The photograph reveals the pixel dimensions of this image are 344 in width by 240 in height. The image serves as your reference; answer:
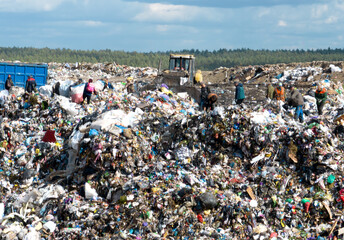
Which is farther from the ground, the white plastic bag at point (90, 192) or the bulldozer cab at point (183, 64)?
the bulldozer cab at point (183, 64)

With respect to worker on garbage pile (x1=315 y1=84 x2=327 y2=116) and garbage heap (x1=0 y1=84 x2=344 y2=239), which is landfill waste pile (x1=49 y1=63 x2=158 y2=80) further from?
garbage heap (x1=0 y1=84 x2=344 y2=239)

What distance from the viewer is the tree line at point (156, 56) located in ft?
245

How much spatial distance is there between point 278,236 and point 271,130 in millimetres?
2499

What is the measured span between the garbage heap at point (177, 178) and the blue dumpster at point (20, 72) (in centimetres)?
514

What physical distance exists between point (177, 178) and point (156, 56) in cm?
7223

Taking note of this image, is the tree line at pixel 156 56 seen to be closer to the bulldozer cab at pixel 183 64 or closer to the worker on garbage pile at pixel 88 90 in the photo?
the bulldozer cab at pixel 183 64

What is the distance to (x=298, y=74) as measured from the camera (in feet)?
80.1

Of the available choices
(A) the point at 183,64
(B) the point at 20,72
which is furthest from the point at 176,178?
(B) the point at 20,72

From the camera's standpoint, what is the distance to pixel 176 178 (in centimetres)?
877

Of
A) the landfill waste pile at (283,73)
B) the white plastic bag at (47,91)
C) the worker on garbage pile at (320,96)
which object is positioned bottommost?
the white plastic bag at (47,91)

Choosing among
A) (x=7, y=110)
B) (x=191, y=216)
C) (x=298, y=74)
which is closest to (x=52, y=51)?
(x=298, y=74)

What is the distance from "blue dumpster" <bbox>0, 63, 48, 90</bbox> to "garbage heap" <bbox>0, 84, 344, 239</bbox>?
5.14m

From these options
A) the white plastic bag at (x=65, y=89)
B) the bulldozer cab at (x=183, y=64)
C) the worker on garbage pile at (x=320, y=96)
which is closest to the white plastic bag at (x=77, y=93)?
the white plastic bag at (x=65, y=89)

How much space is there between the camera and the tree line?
74694 millimetres
